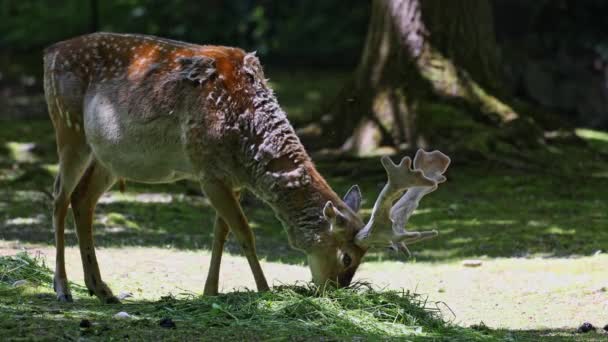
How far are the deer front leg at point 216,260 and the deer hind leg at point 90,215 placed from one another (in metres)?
0.74

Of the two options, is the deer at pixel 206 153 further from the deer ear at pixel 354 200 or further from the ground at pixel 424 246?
the ground at pixel 424 246

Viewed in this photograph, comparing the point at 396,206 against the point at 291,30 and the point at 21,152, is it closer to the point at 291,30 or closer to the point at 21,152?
the point at 21,152

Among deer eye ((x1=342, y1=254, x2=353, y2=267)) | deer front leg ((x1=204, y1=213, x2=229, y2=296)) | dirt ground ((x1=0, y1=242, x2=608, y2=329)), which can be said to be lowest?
dirt ground ((x1=0, y1=242, x2=608, y2=329))

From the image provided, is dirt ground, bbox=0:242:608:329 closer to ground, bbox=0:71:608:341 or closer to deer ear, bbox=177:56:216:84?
ground, bbox=0:71:608:341

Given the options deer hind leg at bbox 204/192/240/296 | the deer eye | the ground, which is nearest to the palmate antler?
the deer eye

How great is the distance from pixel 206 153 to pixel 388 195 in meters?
1.34

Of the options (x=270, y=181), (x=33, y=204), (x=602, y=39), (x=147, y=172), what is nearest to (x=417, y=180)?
(x=270, y=181)

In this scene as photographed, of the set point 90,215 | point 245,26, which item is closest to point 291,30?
point 245,26

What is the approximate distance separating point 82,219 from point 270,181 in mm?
1676

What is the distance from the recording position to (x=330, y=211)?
282 inches

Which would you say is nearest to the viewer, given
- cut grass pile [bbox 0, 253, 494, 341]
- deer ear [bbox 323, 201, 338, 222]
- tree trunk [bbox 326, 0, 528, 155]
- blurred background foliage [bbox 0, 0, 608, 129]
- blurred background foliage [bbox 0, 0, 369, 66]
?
cut grass pile [bbox 0, 253, 494, 341]

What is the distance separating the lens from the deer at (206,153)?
7309mm

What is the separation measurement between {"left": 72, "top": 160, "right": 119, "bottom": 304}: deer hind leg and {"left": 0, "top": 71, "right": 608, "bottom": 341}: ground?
0.26 m

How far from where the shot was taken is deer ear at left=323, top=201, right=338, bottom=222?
713 cm
